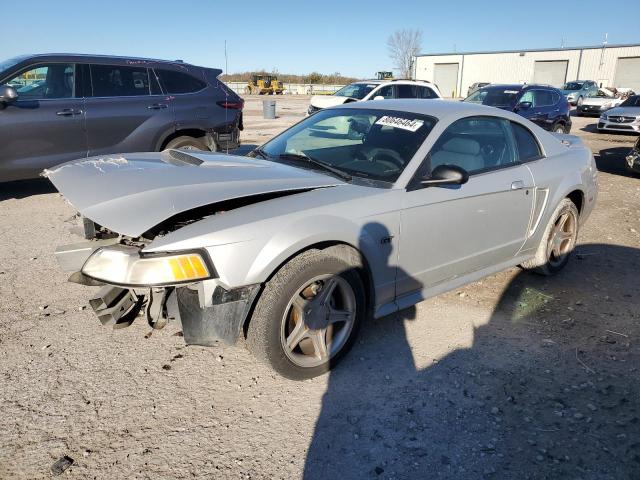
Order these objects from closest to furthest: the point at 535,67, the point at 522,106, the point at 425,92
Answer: the point at 522,106, the point at 425,92, the point at 535,67

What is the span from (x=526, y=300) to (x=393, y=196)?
1876 mm

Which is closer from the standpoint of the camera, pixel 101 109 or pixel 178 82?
pixel 101 109

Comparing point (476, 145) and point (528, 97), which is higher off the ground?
point (528, 97)

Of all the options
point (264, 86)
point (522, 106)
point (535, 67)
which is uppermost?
point (535, 67)

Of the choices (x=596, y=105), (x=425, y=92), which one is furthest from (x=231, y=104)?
(x=596, y=105)

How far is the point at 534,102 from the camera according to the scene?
501 inches

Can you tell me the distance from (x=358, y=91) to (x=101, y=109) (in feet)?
30.3

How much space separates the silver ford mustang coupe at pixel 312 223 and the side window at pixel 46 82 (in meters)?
4.11

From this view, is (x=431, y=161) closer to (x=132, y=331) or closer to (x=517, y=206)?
(x=517, y=206)

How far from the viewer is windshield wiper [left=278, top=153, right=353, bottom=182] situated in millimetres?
3227

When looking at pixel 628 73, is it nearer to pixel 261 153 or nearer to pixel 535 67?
pixel 535 67

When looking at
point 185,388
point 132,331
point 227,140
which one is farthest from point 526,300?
point 227,140

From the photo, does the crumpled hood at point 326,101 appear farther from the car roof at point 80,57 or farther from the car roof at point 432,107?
the car roof at point 432,107

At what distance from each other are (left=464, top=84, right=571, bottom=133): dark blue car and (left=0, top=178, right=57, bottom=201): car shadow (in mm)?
10116
